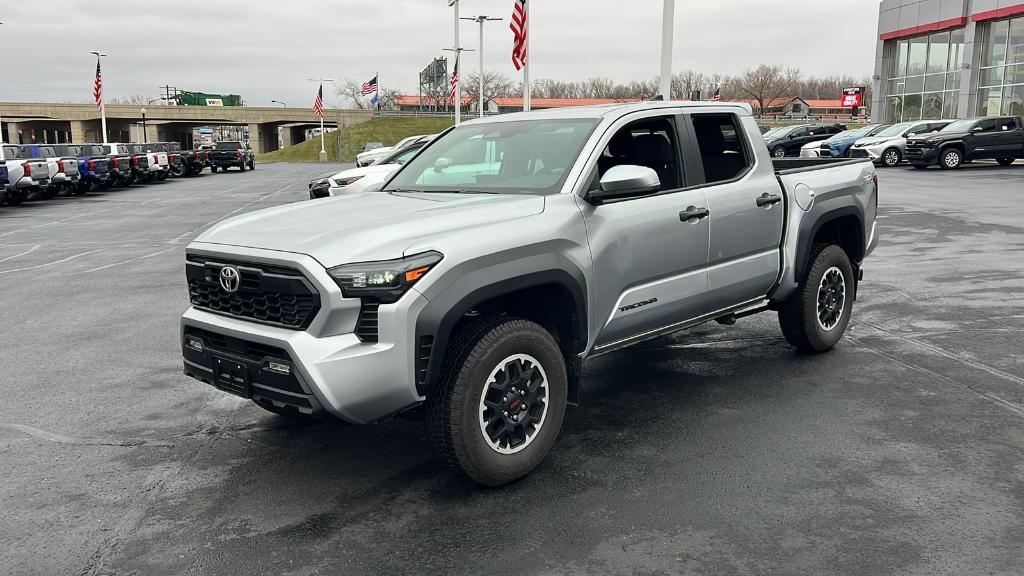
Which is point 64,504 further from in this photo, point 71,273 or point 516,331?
point 71,273

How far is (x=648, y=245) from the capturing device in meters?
4.77

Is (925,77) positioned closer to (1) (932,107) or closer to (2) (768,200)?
(1) (932,107)

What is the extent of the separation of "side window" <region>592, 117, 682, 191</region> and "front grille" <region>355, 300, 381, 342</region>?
79.9 inches

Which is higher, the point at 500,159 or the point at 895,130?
the point at 895,130

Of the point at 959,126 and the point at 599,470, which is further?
the point at 959,126

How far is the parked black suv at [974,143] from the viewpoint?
30.1 meters

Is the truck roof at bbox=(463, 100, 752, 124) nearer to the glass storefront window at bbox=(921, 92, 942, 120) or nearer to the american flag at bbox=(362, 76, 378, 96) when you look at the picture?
the glass storefront window at bbox=(921, 92, 942, 120)

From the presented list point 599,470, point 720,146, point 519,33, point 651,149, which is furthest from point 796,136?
point 599,470

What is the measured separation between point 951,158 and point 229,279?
104 feet

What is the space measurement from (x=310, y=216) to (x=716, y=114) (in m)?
2.94

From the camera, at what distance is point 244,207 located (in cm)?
2155

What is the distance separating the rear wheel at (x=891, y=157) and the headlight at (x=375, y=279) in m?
33.7

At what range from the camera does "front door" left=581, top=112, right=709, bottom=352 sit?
4559mm

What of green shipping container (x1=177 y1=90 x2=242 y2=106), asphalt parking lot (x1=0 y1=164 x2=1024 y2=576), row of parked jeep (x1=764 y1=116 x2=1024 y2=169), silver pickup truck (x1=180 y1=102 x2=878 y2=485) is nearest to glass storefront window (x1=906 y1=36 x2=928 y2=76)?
row of parked jeep (x1=764 y1=116 x2=1024 y2=169)
